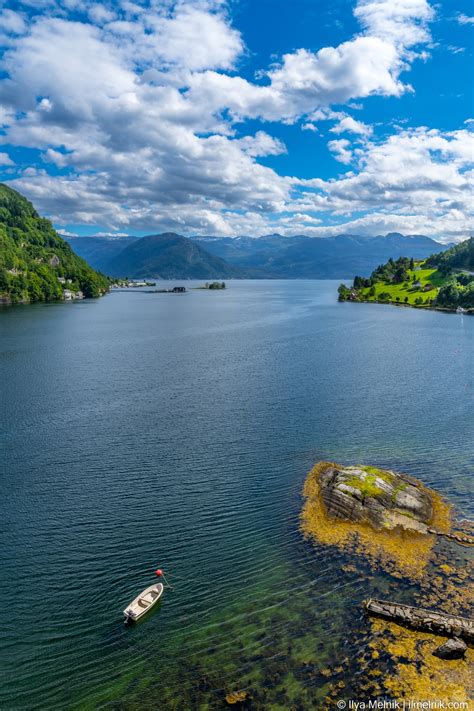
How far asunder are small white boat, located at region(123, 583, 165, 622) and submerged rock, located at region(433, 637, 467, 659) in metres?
19.1

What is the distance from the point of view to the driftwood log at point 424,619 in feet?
90.5

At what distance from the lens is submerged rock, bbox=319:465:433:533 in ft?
133

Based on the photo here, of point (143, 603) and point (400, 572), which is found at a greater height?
point (143, 603)

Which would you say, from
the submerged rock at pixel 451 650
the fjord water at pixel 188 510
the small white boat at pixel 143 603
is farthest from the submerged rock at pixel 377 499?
the small white boat at pixel 143 603

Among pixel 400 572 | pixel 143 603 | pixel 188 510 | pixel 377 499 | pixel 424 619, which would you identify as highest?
pixel 377 499

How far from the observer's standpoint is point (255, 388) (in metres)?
86.4

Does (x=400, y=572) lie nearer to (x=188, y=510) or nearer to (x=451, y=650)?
(x=451, y=650)

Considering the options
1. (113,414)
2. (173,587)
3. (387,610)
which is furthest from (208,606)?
(113,414)

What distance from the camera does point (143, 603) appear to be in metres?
30.9

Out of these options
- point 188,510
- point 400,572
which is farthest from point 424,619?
point 188,510

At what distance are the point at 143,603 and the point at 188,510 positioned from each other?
12.8 meters

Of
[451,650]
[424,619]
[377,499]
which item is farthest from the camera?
[377,499]

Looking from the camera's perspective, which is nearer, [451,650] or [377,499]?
[451,650]

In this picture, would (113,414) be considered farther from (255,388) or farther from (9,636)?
(9,636)
